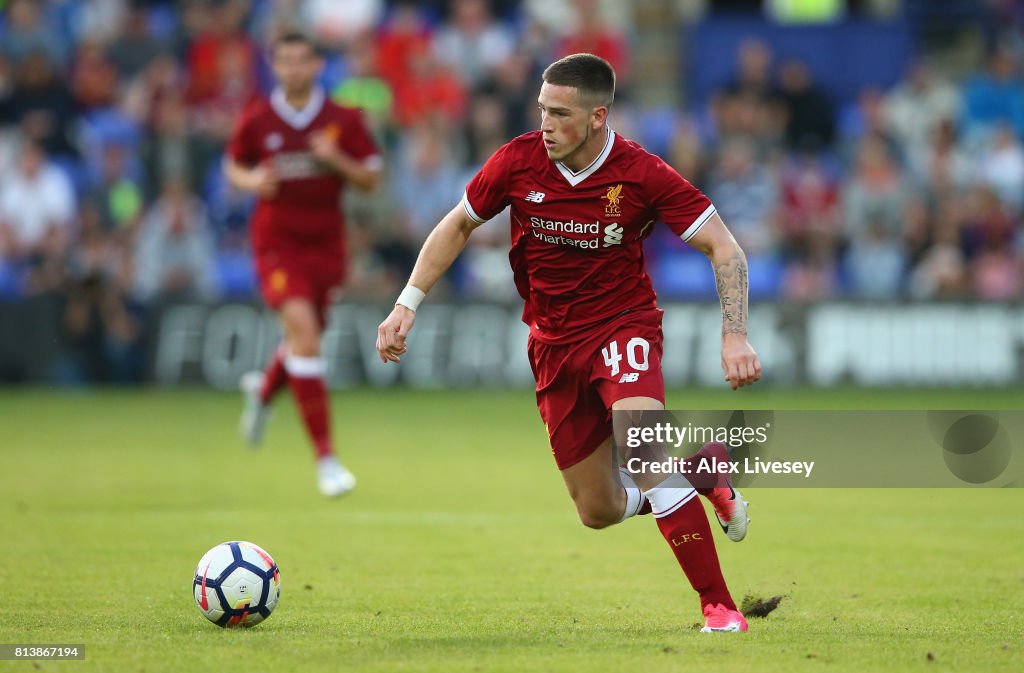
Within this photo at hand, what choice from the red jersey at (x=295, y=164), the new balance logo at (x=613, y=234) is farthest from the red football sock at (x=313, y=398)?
the new balance logo at (x=613, y=234)

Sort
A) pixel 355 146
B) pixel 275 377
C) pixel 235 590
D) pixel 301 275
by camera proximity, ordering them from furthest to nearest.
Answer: pixel 275 377, pixel 355 146, pixel 301 275, pixel 235 590


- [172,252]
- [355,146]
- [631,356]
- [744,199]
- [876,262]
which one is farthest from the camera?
[744,199]

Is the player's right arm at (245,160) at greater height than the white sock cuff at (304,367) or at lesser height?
greater

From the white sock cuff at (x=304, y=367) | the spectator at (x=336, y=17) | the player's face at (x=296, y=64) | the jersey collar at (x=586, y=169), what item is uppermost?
the spectator at (x=336, y=17)

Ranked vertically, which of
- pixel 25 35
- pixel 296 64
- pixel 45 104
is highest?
pixel 25 35

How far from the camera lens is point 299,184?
1144cm

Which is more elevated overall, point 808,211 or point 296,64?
point 296,64

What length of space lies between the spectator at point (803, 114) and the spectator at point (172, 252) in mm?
8276

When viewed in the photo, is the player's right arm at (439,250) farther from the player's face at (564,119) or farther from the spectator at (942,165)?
the spectator at (942,165)

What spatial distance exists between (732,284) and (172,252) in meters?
13.6

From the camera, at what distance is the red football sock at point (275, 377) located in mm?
11578

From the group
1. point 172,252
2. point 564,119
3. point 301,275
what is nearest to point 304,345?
point 301,275

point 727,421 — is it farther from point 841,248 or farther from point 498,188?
point 841,248

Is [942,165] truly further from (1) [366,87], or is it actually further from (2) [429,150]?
(1) [366,87]
